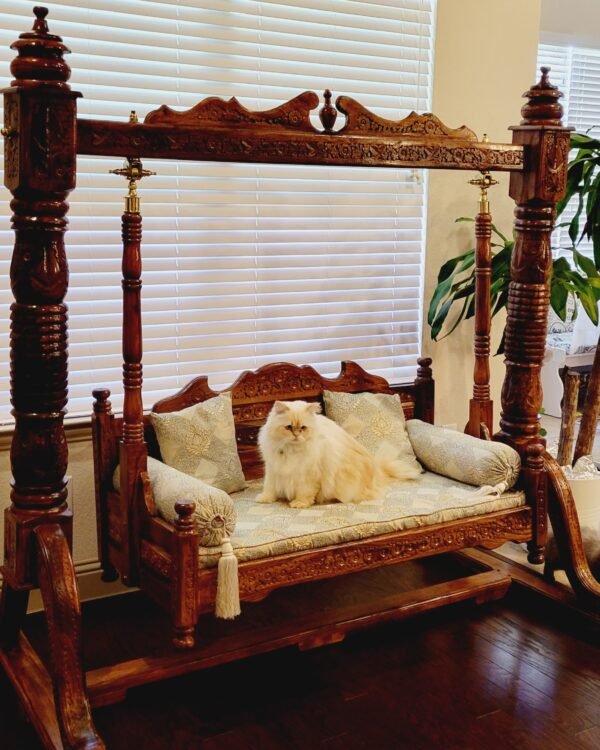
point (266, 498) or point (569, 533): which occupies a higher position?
point (266, 498)

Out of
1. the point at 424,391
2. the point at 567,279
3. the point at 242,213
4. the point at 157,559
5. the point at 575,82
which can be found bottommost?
the point at 157,559

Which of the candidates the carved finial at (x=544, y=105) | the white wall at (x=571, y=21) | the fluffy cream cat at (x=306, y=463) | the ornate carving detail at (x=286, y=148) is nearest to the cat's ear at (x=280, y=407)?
the fluffy cream cat at (x=306, y=463)

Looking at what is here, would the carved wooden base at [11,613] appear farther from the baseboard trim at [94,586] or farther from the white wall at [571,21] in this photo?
the white wall at [571,21]

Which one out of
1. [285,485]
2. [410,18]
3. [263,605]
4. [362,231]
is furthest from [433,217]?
[263,605]

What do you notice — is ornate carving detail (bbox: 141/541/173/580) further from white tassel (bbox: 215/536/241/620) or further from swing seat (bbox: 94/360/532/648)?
white tassel (bbox: 215/536/241/620)

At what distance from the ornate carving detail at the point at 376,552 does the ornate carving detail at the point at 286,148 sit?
1.19m

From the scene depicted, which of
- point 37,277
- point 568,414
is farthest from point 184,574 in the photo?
point 568,414

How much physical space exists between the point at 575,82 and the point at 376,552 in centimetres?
486

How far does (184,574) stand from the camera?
2506mm

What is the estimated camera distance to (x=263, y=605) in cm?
347

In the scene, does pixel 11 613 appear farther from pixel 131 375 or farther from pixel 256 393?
pixel 256 393

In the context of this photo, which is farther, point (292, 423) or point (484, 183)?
point (484, 183)

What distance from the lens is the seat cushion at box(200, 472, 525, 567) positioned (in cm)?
273

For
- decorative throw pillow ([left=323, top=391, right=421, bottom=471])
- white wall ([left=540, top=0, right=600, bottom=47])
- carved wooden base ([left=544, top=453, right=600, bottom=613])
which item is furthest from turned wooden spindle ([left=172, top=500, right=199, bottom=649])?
white wall ([left=540, top=0, right=600, bottom=47])
